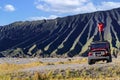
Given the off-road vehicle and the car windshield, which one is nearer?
the off-road vehicle

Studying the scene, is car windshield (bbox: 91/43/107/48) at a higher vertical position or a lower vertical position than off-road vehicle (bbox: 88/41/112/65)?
higher

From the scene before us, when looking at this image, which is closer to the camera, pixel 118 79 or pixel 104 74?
pixel 118 79

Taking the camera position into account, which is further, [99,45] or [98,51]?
[99,45]

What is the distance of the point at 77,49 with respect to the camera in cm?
19462

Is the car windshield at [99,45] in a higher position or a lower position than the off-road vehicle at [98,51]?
higher

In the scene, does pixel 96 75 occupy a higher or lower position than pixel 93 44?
lower

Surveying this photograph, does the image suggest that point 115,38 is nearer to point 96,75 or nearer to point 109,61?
point 109,61

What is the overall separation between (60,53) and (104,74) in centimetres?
15123

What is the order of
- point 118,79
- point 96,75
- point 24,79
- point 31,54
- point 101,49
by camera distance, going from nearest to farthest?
point 118,79
point 24,79
point 96,75
point 101,49
point 31,54

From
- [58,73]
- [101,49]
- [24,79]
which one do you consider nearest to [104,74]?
[58,73]

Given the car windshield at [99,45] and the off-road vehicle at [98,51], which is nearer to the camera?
the off-road vehicle at [98,51]

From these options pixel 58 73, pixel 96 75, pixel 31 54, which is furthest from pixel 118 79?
pixel 31 54

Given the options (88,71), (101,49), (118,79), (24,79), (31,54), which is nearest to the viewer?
(118,79)

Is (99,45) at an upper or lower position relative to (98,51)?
upper
